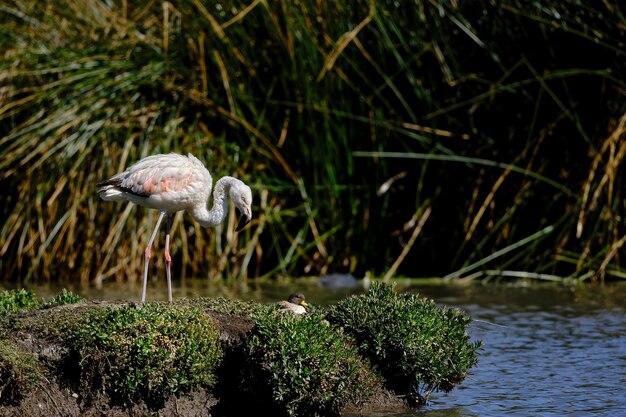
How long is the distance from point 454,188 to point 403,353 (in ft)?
18.9

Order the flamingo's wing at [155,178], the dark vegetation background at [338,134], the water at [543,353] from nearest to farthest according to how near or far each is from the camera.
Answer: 1. the water at [543,353]
2. the flamingo's wing at [155,178]
3. the dark vegetation background at [338,134]

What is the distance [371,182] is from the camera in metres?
12.6

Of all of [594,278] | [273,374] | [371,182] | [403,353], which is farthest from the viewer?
[371,182]

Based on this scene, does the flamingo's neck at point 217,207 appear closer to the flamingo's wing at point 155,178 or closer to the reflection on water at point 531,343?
the flamingo's wing at point 155,178

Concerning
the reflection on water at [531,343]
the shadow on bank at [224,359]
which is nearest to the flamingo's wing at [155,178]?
the shadow on bank at [224,359]

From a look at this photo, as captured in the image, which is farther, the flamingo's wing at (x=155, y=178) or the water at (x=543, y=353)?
the flamingo's wing at (x=155, y=178)

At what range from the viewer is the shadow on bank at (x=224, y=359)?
21.2 ft

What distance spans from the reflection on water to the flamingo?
1374mm

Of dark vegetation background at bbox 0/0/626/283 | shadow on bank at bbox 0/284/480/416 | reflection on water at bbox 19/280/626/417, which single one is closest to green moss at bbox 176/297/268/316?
shadow on bank at bbox 0/284/480/416

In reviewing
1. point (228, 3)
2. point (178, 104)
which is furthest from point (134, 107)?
point (228, 3)

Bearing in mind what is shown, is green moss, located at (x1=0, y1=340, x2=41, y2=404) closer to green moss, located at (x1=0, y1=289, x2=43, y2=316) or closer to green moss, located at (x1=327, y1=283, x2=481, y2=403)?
green moss, located at (x1=0, y1=289, x2=43, y2=316)

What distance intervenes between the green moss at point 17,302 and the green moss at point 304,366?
6.52 ft

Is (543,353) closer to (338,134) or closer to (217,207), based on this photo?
(217,207)

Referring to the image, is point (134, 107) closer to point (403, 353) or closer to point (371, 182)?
point (371, 182)
